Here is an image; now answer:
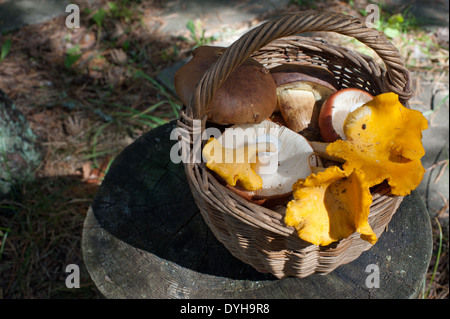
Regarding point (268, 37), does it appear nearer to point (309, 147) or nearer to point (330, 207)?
point (309, 147)

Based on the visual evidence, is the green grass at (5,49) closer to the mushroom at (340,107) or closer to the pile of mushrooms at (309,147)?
the pile of mushrooms at (309,147)

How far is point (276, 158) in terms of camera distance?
1529 millimetres

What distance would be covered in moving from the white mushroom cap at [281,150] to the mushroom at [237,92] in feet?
0.18

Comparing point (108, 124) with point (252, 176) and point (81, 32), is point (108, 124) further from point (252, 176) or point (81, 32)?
point (252, 176)

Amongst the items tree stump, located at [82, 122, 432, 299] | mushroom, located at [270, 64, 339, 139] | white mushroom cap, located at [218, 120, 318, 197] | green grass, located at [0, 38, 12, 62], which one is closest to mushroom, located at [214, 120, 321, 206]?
white mushroom cap, located at [218, 120, 318, 197]

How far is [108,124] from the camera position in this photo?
3.10 metres

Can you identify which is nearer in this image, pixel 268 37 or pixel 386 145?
pixel 268 37

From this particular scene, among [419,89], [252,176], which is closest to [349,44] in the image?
[419,89]

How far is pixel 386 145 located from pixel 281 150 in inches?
17.1

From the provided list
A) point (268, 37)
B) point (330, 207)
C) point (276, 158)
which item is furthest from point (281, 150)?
point (268, 37)

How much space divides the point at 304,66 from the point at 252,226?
1.01 metres

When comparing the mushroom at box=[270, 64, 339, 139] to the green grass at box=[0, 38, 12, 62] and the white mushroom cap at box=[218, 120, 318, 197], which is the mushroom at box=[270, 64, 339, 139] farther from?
Result: the green grass at box=[0, 38, 12, 62]

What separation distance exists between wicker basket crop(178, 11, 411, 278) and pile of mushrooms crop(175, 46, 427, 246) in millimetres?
68

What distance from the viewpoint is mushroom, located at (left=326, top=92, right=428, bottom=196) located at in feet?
4.38
